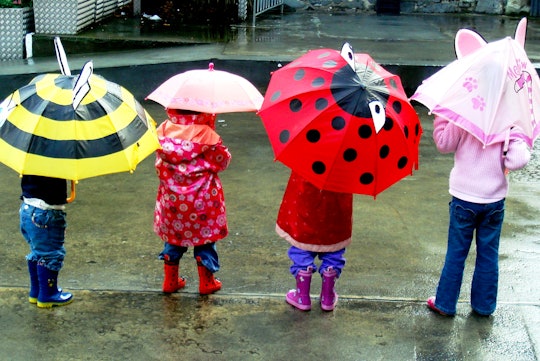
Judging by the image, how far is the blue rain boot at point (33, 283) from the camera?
164 inches

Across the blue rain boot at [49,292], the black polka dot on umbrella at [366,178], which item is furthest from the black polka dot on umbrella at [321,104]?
the blue rain boot at [49,292]

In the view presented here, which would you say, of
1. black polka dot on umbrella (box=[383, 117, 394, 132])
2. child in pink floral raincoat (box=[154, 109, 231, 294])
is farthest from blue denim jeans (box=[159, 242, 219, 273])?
black polka dot on umbrella (box=[383, 117, 394, 132])

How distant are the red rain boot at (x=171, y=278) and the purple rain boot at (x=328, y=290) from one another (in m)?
0.83

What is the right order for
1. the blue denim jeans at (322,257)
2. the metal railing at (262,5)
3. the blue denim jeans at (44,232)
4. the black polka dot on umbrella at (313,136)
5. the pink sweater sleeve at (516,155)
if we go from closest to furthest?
the black polka dot on umbrella at (313,136) → the pink sweater sleeve at (516,155) → the blue denim jeans at (44,232) → the blue denim jeans at (322,257) → the metal railing at (262,5)

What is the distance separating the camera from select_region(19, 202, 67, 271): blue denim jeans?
13.1 feet

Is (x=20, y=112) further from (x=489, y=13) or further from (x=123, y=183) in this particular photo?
(x=489, y=13)

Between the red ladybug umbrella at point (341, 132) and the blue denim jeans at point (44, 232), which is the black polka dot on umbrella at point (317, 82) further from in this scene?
the blue denim jeans at point (44, 232)

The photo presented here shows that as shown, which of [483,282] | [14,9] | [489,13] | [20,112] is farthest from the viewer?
[489,13]

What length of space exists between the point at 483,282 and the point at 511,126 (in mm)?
919

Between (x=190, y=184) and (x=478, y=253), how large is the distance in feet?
5.23

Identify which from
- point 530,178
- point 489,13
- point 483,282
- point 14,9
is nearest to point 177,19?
point 14,9

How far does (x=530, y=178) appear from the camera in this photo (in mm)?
6746

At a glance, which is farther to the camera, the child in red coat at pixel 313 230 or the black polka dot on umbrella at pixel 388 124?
the child in red coat at pixel 313 230

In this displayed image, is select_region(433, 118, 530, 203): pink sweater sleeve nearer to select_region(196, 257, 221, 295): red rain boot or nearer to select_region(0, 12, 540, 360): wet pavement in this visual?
select_region(0, 12, 540, 360): wet pavement
